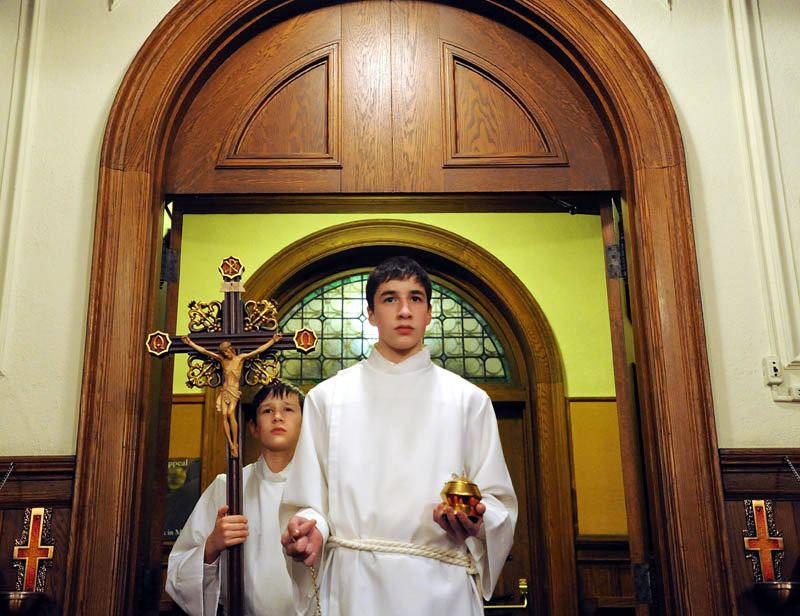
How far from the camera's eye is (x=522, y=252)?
21.8 ft

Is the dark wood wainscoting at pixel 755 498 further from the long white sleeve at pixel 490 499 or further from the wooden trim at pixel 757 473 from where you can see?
the long white sleeve at pixel 490 499

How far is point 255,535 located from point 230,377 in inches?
32.3

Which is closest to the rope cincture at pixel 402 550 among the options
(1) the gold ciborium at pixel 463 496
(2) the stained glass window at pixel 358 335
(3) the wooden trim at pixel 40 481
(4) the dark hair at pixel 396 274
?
(1) the gold ciborium at pixel 463 496

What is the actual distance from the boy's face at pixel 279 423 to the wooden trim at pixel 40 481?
77 centimetres

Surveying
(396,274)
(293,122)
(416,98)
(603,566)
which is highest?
(416,98)

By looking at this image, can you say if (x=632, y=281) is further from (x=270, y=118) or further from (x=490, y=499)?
(x=270, y=118)

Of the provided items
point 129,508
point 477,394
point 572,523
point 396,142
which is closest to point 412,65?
point 396,142

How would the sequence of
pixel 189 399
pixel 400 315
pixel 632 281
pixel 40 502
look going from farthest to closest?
pixel 189 399 → pixel 632 281 → pixel 40 502 → pixel 400 315

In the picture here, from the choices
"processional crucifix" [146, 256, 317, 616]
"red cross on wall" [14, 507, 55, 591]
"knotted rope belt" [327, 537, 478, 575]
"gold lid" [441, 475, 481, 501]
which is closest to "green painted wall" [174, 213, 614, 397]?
"red cross on wall" [14, 507, 55, 591]

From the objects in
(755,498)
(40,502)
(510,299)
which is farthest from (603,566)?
(40,502)

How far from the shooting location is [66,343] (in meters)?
3.44

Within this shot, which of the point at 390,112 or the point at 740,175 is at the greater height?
the point at 390,112

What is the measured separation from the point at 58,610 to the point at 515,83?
9.24ft

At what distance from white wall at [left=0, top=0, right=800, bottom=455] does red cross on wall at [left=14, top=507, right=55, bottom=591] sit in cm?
30
